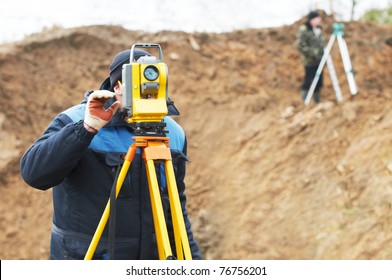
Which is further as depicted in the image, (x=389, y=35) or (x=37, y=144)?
(x=389, y=35)

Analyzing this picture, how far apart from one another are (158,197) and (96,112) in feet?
1.47

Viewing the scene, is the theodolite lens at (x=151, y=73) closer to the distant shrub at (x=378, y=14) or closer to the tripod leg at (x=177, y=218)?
the tripod leg at (x=177, y=218)

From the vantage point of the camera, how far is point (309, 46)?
1255 cm

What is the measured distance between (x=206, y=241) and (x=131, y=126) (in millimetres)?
6567

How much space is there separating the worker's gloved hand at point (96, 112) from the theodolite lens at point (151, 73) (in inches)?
6.6

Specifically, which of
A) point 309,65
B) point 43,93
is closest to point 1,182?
point 43,93

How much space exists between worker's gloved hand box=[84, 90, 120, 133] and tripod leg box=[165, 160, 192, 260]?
0.34 metres

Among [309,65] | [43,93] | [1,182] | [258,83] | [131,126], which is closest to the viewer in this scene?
[131,126]

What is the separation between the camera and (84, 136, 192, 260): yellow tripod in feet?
10.1

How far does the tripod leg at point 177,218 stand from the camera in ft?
10.3

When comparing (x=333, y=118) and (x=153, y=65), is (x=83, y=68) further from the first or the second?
(x=153, y=65)

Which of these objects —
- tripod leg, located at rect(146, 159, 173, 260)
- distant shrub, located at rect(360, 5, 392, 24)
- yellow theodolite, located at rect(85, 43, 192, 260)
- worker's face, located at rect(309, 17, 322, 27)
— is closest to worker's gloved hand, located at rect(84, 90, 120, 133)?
yellow theodolite, located at rect(85, 43, 192, 260)

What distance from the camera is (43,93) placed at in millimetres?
11641

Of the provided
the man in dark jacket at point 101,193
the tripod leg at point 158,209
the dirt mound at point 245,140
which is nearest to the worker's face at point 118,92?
the man in dark jacket at point 101,193
